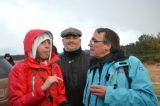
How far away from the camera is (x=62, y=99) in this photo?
496 centimetres

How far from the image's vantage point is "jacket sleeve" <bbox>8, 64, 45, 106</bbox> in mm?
4676

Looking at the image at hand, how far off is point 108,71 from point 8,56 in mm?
3837

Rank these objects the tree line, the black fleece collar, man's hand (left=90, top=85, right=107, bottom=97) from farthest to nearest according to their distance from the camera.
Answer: the tree line
the black fleece collar
man's hand (left=90, top=85, right=107, bottom=97)

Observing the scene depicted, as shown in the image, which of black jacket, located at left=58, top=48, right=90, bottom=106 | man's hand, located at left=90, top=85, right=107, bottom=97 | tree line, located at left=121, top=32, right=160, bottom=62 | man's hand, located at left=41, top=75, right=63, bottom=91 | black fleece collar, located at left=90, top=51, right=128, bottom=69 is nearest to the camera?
man's hand, located at left=90, top=85, right=107, bottom=97

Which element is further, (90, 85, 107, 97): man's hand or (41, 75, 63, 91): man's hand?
(41, 75, 63, 91): man's hand

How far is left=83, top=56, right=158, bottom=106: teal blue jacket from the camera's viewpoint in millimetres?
4508

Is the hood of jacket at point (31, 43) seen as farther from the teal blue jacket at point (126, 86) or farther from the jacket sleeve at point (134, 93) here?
the jacket sleeve at point (134, 93)

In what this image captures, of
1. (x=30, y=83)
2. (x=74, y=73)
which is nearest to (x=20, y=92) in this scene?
(x=30, y=83)

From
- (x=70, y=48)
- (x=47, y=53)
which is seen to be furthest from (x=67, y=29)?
(x=47, y=53)

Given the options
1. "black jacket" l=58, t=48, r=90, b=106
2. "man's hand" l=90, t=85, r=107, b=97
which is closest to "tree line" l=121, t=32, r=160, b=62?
"black jacket" l=58, t=48, r=90, b=106

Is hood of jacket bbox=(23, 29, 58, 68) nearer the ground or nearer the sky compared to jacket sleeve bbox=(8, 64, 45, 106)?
nearer the sky

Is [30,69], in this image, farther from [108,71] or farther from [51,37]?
[108,71]

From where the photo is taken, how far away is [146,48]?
3544cm

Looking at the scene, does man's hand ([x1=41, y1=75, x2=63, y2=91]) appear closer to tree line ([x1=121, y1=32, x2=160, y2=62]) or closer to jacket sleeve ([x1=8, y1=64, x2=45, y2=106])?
jacket sleeve ([x1=8, y1=64, x2=45, y2=106])
